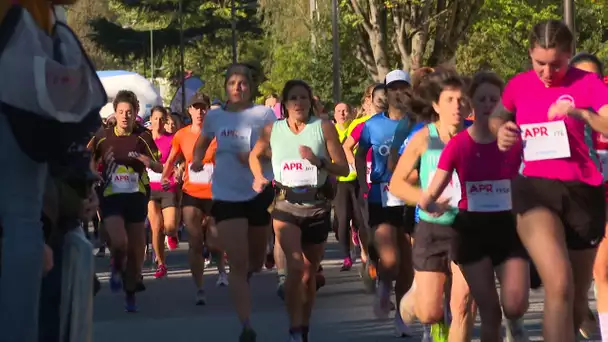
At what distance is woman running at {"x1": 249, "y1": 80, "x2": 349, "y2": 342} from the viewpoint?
10688 mm

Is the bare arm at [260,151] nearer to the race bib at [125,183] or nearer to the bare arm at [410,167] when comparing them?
the bare arm at [410,167]

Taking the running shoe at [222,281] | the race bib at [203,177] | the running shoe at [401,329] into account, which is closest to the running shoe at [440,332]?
the running shoe at [401,329]

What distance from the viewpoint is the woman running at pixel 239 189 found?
10969mm

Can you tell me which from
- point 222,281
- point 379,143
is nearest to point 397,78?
point 379,143

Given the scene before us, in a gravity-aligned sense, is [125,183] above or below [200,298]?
above

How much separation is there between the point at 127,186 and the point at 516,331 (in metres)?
6.64

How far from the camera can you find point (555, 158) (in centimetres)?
813

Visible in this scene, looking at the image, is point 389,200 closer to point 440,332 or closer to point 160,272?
point 440,332

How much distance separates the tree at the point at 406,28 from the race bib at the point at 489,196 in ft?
96.8

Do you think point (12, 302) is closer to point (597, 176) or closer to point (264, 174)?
point (597, 176)

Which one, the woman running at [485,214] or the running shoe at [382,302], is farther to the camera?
the running shoe at [382,302]

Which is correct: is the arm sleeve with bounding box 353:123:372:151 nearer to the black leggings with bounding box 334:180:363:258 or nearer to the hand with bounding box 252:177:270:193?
the hand with bounding box 252:177:270:193

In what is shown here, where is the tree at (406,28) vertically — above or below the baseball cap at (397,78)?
above

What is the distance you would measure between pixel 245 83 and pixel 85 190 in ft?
20.1
